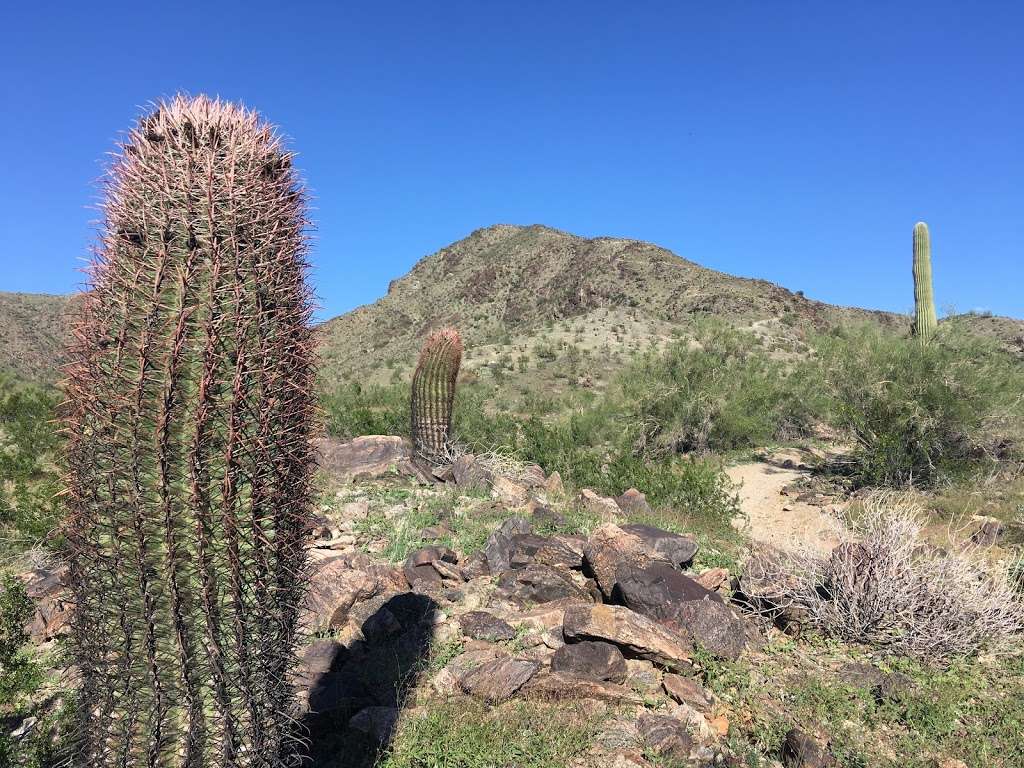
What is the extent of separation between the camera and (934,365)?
1102cm

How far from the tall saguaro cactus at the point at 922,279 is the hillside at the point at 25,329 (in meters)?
29.1

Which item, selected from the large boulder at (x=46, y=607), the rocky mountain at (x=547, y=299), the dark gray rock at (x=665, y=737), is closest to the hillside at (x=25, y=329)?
the rocky mountain at (x=547, y=299)

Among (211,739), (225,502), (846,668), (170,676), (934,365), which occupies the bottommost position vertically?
(846,668)

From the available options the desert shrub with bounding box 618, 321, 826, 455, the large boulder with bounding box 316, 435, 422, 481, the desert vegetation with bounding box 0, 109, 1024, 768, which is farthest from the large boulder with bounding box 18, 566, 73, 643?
the desert shrub with bounding box 618, 321, 826, 455

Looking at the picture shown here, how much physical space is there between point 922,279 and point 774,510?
11816mm

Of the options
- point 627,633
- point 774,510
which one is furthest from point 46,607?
point 774,510

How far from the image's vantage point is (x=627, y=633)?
407 cm

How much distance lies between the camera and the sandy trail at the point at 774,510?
8.59m

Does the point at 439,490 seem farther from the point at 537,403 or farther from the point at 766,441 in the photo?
the point at 537,403

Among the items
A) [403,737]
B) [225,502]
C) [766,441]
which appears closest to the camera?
[225,502]

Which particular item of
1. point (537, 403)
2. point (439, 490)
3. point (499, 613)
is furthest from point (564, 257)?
point (499, 613)

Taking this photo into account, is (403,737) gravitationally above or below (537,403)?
below

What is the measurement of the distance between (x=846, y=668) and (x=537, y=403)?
18.5 m

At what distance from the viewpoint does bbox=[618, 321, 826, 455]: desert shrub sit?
1501 cm
